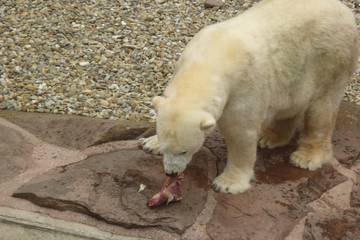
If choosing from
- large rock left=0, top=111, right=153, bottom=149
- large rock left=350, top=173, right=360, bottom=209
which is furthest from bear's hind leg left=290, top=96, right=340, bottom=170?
large rock left=0, top=111, right=153, bottom=149

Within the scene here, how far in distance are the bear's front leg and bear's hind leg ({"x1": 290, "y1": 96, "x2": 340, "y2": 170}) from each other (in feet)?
1.13

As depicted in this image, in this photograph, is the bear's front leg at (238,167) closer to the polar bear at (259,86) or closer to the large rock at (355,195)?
the polar bear at (259,86)

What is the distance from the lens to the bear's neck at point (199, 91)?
2.85m

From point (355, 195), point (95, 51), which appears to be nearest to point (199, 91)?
point (355, 195)

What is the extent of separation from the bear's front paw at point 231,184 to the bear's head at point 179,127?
1.64ft

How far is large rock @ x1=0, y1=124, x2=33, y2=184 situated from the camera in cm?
342

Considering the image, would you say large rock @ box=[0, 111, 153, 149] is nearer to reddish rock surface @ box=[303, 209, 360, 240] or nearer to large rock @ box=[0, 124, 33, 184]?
large rock @ box=[0, 124, 33, 184]

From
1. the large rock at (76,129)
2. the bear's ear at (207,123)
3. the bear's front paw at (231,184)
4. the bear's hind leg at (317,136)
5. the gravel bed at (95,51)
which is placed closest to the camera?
the bear's ear at (207,123)

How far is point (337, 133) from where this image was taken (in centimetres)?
383

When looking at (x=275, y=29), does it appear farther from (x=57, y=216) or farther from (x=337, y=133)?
(x=57, y=216)

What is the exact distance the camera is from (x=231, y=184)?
10.9 feet

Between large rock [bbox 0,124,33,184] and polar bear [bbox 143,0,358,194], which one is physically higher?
polar bear [bbox 143,0,358,194]

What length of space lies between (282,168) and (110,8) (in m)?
2.27

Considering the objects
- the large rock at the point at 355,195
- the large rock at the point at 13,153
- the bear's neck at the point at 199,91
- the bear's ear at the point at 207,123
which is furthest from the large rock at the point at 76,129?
the large rock at the point at 355,195
